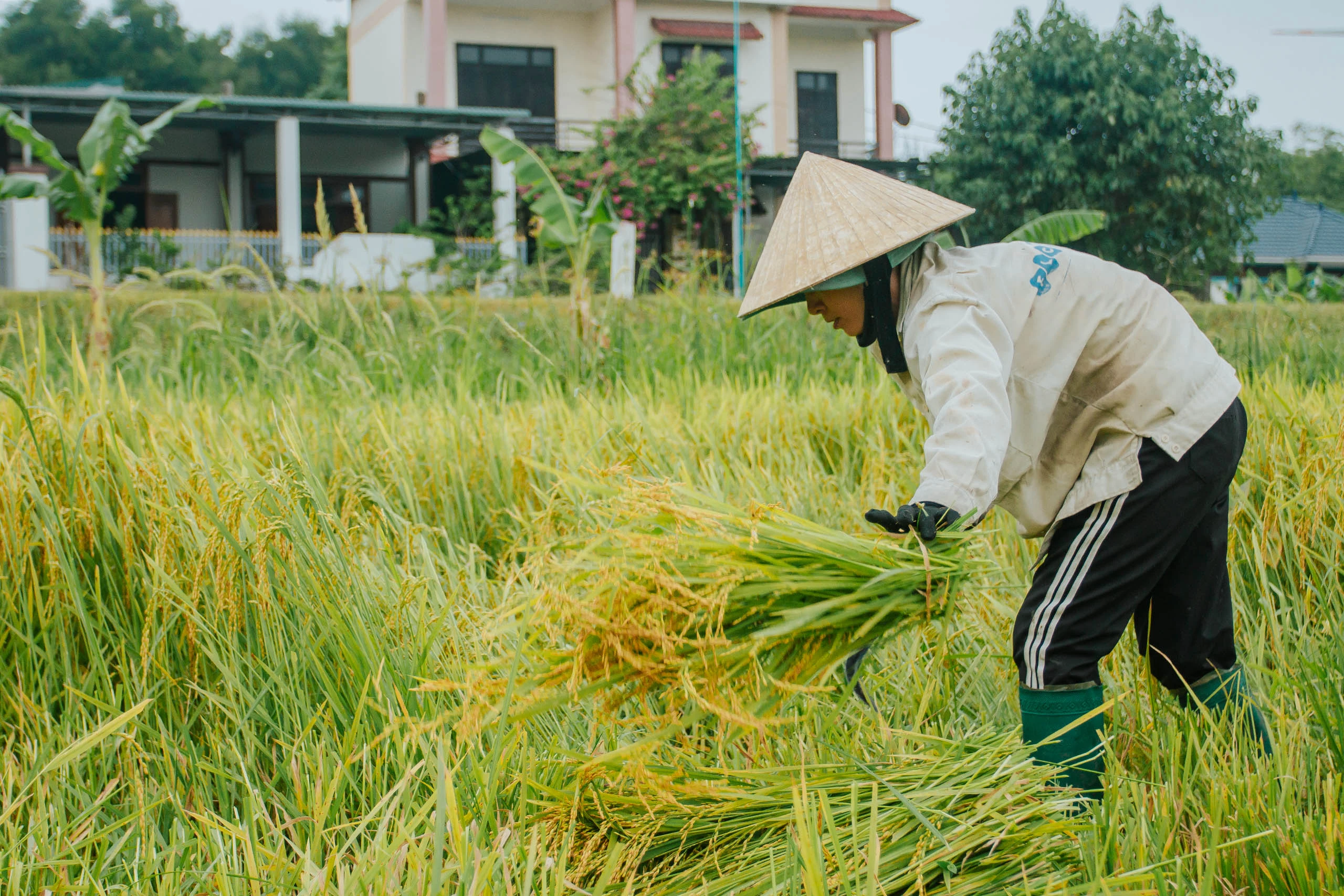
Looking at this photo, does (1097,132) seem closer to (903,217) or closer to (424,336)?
(424,336)

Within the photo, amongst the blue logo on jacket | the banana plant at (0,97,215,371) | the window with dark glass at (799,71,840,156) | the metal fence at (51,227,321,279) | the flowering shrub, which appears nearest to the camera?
the blue logo on jacket

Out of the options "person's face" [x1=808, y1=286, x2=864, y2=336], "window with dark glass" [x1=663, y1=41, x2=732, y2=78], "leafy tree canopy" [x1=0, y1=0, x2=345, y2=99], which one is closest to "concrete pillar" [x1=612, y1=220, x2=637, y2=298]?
"person's face" [x1=808, y1=286, x2=864, y2=336]

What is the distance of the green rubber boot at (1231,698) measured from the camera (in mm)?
2137

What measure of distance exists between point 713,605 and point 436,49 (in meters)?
16.5

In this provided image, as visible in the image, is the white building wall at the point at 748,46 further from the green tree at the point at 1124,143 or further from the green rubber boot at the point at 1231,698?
the green rubber boot at the point at 1231,698

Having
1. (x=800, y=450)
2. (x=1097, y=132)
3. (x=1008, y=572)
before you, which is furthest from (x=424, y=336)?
(x=1097, y=132)

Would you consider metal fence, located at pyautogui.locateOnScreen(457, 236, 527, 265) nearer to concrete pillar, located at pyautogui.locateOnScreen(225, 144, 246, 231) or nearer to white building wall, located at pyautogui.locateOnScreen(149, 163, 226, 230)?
concrete pillar, located at pyautogui.locateOnScreen(225, 144, 246, 231)

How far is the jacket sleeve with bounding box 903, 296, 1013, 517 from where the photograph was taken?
163 cm

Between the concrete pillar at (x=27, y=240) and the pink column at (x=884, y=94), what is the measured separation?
483 inches

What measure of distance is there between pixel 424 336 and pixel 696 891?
3.90 metres

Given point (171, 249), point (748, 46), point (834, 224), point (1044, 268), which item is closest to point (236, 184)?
point (171, 249)

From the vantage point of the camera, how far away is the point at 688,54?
18562mm

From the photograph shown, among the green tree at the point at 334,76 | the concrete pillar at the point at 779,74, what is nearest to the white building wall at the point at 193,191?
the green tree at the point at 334,76

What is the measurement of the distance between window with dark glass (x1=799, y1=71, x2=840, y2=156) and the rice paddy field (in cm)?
1599
